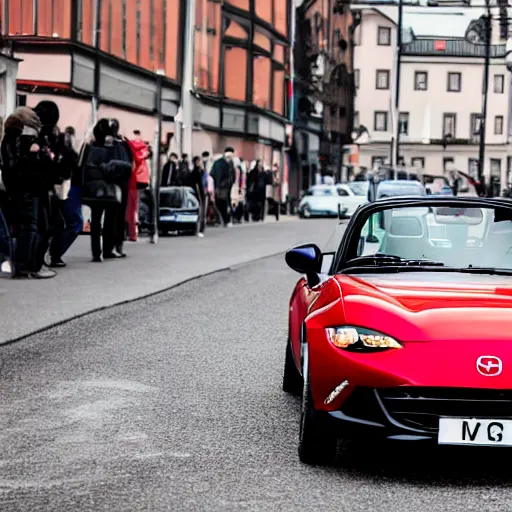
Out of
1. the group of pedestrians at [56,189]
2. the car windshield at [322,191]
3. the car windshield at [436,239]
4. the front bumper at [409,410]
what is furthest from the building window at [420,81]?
the front bumper at [409,410]

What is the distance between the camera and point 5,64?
2658 cm

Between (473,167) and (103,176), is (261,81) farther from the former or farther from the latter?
(473,167)

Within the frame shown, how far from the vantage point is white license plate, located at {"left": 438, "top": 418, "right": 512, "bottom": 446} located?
236 inches

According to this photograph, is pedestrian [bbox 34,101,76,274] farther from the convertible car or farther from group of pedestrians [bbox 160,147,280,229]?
group of pedestrians [bbox 160,147,280,229]

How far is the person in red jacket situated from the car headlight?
18.3 metres

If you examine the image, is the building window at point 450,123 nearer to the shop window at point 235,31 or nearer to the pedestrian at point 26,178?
the shop window at point 235,31

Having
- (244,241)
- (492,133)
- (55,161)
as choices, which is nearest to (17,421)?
(55,161)

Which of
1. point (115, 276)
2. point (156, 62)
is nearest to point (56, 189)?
point (115, 276)

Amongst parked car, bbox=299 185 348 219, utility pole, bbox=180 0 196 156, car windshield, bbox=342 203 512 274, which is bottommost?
parked car, bbox=299 185 348 219

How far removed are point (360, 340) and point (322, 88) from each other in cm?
7412

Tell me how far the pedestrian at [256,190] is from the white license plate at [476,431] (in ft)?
127

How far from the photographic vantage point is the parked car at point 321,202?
185 feet

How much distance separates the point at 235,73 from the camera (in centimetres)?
5566

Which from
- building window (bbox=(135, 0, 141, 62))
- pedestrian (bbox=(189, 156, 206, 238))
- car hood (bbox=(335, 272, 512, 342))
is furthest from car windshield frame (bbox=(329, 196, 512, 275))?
building window (bbox=(135, 0, 141, 62))
